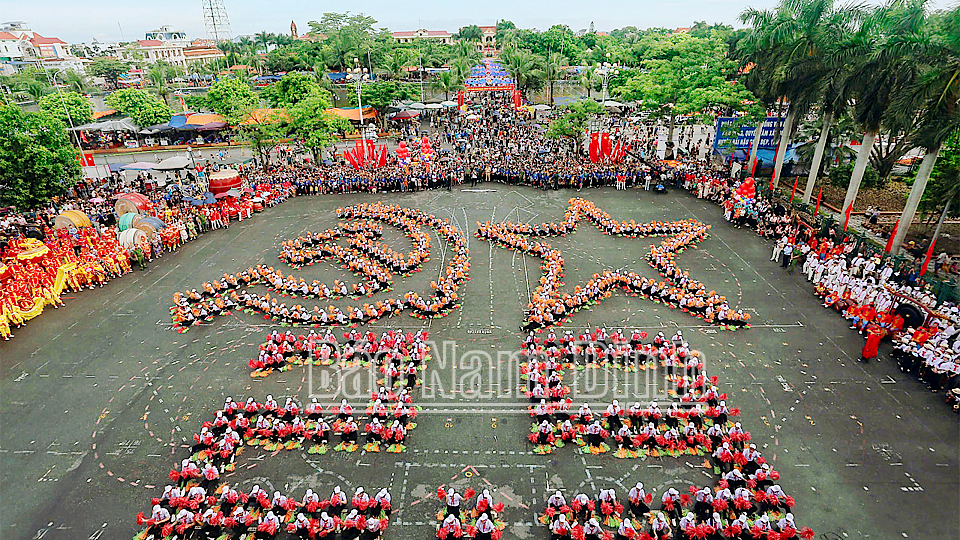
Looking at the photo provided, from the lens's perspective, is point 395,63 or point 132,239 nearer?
point 132,239

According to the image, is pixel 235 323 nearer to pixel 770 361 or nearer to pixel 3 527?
pixel 3 527

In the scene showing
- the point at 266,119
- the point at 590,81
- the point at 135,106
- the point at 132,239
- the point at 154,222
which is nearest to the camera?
the point at 132,239

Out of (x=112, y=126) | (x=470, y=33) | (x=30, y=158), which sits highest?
(x=470, y=33)

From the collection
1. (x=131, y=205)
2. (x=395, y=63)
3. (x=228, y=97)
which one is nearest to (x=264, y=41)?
(x=395, y=63)

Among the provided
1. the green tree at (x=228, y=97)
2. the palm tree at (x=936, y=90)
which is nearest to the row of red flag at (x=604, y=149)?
the palm tree at (x=936, y=90)

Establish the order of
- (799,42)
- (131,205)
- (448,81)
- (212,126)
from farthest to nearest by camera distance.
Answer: (448,81) → (212,126) → (131,205) → (799,42)

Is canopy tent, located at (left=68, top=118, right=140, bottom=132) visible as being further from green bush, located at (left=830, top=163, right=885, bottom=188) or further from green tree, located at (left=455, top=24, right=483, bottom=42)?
green tree, located at (left=455, top=24, right=483, bottom=42)

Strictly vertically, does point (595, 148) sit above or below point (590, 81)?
below

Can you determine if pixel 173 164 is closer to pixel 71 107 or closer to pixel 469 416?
pixel 71 107
